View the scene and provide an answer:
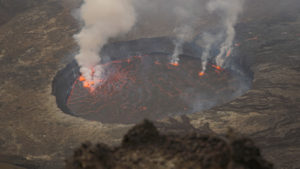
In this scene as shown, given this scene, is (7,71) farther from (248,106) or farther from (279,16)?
(279,16)

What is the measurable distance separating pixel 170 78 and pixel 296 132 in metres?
3.07

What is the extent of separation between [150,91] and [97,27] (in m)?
2.87

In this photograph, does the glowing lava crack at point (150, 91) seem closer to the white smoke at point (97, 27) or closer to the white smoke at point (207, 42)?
the white smoke at point (207, 42)

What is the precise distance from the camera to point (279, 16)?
8805 mm

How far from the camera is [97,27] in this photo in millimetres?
8508

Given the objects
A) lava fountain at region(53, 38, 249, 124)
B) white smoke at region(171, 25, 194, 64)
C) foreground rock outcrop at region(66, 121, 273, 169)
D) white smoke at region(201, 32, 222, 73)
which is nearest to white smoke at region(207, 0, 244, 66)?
white smoke at region(201, 32, 222, 73)

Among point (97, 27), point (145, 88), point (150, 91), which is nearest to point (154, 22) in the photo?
point (97, 27)

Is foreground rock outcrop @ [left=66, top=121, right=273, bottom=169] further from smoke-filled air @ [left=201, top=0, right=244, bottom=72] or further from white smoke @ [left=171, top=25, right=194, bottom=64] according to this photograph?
white smoke @ [left=171, top=25, right=194, bottom=64]

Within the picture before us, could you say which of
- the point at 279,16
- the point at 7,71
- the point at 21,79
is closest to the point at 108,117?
the point at 21,79

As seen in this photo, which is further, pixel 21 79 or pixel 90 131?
pixel 21 79

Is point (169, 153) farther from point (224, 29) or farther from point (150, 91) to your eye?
point (224, 29)

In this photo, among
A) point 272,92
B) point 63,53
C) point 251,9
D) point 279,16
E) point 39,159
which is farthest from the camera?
point 251,9

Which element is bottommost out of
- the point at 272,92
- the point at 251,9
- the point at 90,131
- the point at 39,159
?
the point at 39,159

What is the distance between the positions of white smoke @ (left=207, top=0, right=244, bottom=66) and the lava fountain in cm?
41
